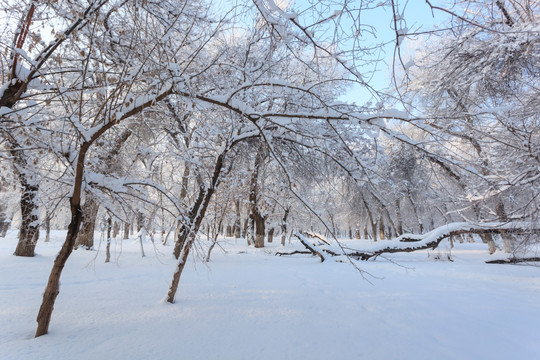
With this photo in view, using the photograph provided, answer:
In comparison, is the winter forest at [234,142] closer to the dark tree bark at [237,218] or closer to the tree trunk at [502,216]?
the tree trunk at [502,216]

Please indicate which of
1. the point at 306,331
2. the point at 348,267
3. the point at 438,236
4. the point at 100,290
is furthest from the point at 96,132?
the point at 438,236

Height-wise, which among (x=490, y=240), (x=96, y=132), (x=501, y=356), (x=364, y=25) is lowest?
(x=501, y=356)

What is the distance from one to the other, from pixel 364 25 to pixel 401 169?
14.5m

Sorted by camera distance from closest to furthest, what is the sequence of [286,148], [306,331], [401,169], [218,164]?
[306,331]
[218,164]
[286,148]
[401,169]

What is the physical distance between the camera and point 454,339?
3035 mm

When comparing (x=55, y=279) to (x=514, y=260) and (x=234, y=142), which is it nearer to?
(x=234, y=142)

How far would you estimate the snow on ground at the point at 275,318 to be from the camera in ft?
8.95

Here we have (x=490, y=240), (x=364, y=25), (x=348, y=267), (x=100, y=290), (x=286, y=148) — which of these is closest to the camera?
(x=364, y=25)

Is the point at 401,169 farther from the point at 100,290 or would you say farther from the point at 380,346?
the point at 100,290

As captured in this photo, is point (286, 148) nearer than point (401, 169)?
Yes

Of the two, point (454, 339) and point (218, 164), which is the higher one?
point (218, 164)

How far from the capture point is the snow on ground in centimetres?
273

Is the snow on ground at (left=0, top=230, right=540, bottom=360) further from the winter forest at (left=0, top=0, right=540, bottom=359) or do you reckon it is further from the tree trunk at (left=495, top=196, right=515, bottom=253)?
the tree trunk at (left=495, top=196, right=515, bottom=253)

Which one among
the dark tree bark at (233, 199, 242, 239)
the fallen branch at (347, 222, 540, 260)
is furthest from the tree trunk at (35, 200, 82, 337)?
the dark tree bark at (233, 199, 242, 239)
